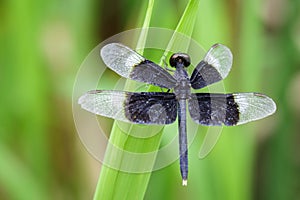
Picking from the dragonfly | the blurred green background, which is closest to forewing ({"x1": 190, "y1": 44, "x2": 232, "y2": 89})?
the dragonfly

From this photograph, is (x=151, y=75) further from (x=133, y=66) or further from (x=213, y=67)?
(x=213, y=67)

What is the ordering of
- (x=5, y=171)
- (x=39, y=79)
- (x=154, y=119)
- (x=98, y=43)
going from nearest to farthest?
(x=154, y=119), (x=5, y=171), (x=39, y=79), (x=98, y=43)

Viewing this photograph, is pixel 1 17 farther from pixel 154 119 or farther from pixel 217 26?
pixel 154 119

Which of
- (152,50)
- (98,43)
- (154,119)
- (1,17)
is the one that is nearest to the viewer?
(154,119)

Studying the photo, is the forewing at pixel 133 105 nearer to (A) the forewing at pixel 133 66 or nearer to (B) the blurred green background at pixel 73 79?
(A) the forewing at pixel 133 66

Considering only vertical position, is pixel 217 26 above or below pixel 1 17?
above

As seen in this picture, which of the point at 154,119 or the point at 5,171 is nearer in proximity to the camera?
the point at 154,119

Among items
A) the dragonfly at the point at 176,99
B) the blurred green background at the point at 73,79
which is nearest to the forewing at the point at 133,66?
the dragonfly at the point at 176,99

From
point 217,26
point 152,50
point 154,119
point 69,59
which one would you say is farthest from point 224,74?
point 69,59
